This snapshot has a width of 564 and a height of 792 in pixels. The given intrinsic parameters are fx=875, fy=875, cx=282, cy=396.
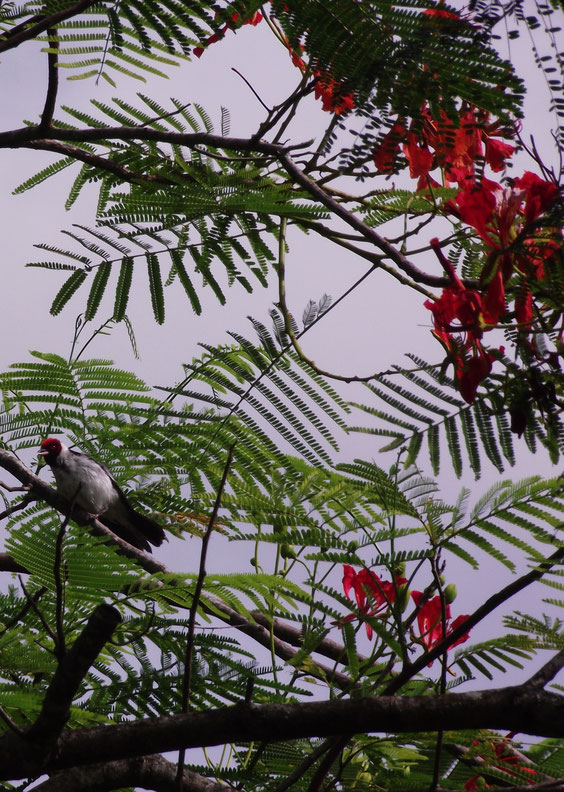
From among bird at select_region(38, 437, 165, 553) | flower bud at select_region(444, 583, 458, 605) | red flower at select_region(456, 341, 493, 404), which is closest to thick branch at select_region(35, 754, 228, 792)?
flower bud at select_region(444, 583, 458, 605)

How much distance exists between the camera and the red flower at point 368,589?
7.72 feet

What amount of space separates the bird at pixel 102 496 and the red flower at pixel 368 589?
1.43 metres

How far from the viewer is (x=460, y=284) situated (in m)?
1.91

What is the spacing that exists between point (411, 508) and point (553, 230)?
78 centimetres

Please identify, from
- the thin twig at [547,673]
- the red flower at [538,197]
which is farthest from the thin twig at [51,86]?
the thin twig at [547,673]

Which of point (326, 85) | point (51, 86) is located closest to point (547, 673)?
point (326, 85)

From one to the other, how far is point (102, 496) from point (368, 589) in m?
3.33

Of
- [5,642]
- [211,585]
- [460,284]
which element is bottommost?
[5,642]

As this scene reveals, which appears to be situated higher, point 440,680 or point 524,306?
point 524,306

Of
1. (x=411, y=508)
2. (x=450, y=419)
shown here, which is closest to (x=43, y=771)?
(x=411, y=508)

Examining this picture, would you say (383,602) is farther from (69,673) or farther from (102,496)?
(102,496)

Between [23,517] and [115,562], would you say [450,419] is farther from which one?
[23,517]

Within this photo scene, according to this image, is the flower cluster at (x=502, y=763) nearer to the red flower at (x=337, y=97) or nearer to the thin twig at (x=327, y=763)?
the thin twig at (x=327, y=763)

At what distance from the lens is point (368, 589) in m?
2.43
